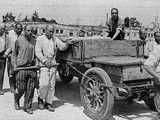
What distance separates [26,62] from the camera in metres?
6.36

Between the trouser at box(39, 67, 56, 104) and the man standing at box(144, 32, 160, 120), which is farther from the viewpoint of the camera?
the trouser at box(39, 67, 56, 104)

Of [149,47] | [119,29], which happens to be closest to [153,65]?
[119,29]

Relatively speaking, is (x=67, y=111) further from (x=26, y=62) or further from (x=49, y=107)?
(x=26, y=62)

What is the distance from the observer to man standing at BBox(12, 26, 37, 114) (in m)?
6.33

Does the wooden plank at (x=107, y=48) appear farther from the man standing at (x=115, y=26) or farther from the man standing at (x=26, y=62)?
the man standing at (x=26, y=62)

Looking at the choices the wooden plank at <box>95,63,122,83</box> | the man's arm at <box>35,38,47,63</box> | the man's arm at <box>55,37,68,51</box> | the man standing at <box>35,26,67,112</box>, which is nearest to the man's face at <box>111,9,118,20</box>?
the man's arm at <box>55,37,68,51</box>

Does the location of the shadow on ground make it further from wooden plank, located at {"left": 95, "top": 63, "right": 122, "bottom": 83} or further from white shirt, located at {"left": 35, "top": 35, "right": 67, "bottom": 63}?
white shirt, located at {"left": 35, "top": 35, "right": 67, "bottom": 63}

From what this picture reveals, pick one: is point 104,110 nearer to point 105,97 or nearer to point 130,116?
point 105,97

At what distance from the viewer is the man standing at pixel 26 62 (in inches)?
249

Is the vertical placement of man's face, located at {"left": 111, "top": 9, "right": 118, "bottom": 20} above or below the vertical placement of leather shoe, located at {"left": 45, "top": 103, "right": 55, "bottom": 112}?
above

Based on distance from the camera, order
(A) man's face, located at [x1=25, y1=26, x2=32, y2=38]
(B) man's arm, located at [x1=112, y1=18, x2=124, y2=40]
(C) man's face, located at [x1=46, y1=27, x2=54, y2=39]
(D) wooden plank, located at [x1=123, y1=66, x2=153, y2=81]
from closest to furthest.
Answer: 1. (D) wooden plank, located at [x1=123, y1=66, x2=153, y2=81]
2. (A) man's face, located at [x1=25, y1=26, x2=32, y2=38]
3. (C) man's face, located at [x1=46, y1=27, x2=54, y2=39]
4. (B) man's arm, located at [x1=112, y1=18, x2=124, y2=40]

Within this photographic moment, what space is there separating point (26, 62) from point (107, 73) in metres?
1.79

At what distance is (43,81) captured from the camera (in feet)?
21.6

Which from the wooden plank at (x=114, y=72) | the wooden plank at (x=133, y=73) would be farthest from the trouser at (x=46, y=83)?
the wooden plank at (x=133, y=73)
